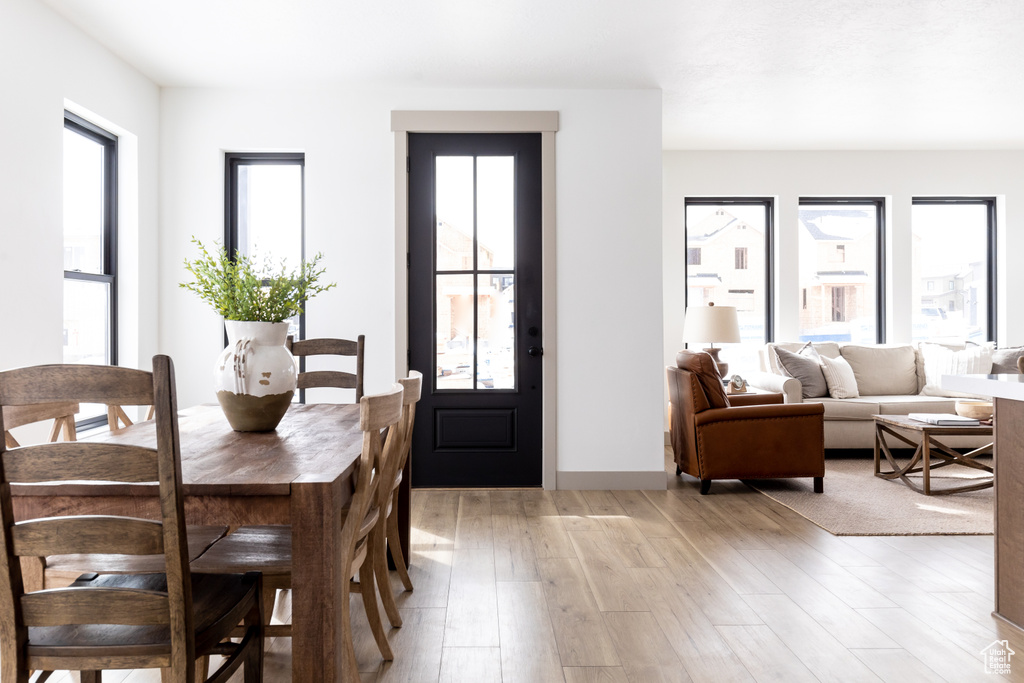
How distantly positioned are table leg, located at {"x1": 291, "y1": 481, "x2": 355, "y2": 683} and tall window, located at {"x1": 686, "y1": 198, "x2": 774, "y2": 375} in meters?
5.40

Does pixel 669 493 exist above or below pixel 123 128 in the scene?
below

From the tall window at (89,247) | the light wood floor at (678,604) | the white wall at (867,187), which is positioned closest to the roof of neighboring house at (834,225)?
the white wall at (867,187)

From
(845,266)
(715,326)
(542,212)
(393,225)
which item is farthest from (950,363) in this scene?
(393,225)

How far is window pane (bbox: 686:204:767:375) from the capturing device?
6391mm

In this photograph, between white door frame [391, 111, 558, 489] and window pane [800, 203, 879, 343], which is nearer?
white door frame [391, 111, 558, 489]

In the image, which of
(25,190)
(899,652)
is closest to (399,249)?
(25,190)

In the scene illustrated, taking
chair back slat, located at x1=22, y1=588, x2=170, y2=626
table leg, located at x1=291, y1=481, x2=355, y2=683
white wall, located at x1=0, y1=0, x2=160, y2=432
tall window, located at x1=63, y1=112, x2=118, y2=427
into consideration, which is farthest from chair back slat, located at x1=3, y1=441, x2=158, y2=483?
tall window, located at x1=63, y1=112, x2=118, y2=427

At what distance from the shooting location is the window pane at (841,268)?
645 centimetres

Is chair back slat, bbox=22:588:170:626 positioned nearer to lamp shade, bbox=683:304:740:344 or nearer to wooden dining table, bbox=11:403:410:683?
wooden dining table, bbox=11:403:410:683

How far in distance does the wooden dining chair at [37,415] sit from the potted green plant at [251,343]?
1.55ft

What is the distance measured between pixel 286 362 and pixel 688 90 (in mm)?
3613

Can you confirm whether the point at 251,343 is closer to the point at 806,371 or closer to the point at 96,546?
the point at 96,546

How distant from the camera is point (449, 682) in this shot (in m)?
1.98

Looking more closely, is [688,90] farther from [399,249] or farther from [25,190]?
[25,190]
